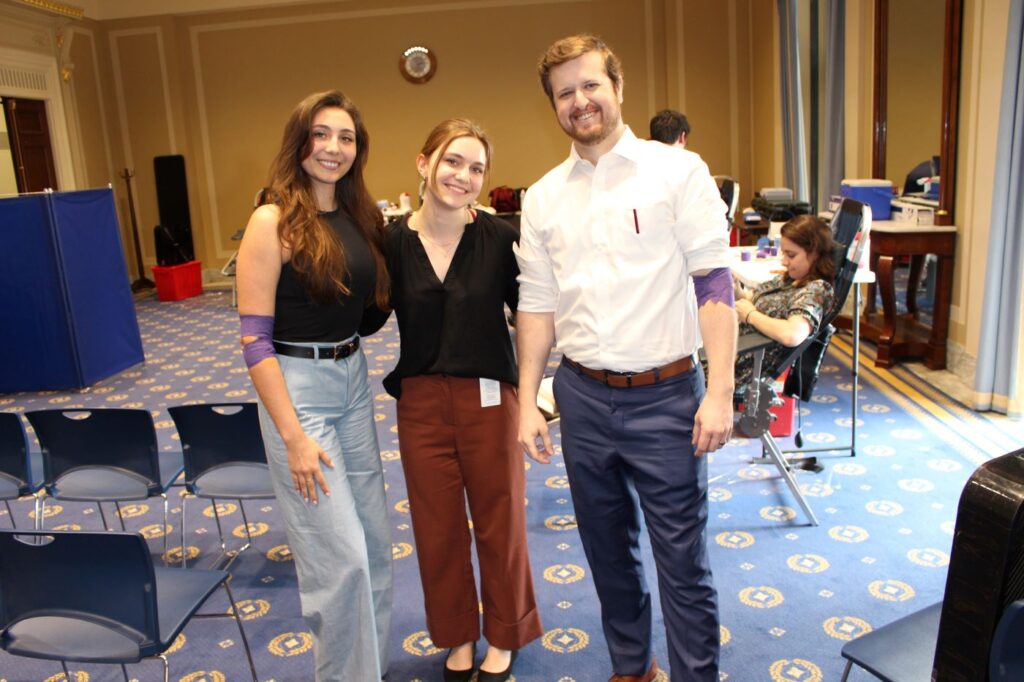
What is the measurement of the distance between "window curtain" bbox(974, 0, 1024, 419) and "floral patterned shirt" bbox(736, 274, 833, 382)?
136 cm

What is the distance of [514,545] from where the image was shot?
226 cm

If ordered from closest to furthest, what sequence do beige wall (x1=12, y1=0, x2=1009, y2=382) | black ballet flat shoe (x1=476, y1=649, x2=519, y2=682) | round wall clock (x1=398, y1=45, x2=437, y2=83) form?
black ballet flat shoe (x1=476, y1=649, x2=519, y2=682)
beige wall (x1=12, y1=0, x2=1009, y2=382)
round wall clock (x1=398, y1=45, x2=437, y2=83)

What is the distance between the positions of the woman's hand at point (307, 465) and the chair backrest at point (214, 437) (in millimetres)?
891

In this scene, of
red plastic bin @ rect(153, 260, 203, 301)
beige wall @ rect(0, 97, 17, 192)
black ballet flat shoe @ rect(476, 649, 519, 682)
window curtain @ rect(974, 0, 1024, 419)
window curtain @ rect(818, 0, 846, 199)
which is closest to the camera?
black ballet flat shoe @ rect(476, 649, 519, 682)

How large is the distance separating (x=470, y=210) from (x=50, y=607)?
1373 mm

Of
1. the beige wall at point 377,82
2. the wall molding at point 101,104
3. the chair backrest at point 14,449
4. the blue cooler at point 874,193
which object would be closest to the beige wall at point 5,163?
the beige wall at point 377,82

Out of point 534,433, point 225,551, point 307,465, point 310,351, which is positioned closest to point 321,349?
point 310,351

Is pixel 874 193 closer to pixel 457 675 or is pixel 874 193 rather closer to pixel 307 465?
pixel 457 675

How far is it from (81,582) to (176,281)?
8.63 m

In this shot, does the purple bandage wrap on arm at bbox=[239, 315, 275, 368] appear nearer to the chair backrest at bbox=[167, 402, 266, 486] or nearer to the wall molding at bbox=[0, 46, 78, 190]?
the chair backrest at bbox=[167, 402, 266, 486]

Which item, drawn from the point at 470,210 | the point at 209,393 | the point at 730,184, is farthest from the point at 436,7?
the point at 470,210

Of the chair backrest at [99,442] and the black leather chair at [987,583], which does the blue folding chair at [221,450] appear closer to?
the chair backrest at [99,442]

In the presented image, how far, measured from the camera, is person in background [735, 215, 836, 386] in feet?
10.2

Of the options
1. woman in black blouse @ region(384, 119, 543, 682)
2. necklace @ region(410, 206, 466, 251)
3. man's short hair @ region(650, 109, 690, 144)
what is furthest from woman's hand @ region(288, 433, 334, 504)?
man's short hair @ region(650, 109, 690, 144)
